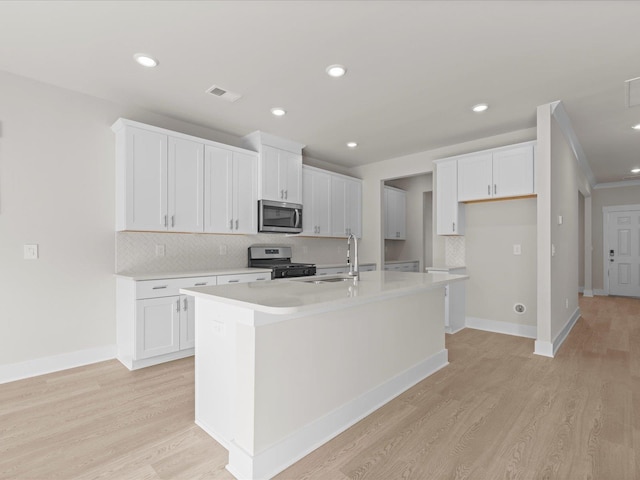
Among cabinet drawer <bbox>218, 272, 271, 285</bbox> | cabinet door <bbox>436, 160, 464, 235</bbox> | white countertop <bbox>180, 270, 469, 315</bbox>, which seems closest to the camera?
white countertop <bbox>180, 270, 469, 315</bbox>

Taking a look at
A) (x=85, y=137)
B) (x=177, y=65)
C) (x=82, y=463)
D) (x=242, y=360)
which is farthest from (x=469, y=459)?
(x=85, y=137)

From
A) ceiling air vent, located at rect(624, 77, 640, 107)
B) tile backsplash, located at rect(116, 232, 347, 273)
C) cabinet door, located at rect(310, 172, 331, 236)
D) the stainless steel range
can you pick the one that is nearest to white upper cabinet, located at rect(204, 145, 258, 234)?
tile backsplash, located at rect(116, 232, 347, 273)

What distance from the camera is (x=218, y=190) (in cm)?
393

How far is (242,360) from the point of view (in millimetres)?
1684

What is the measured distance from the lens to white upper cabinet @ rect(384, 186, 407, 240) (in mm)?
6676

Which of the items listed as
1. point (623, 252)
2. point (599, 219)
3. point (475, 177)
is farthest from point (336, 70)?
point (623, 252)

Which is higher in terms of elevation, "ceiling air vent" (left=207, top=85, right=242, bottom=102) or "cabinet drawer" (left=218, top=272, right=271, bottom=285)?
"ceiling air vent" (left=207, top=85, right=242, bottom=102)

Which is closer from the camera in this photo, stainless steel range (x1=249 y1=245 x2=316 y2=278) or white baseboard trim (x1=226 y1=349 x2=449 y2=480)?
white baseboard trim (x1=226 y1=349 x2=449 y2=480)

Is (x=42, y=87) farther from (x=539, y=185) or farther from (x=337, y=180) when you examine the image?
(x=539, y=185)

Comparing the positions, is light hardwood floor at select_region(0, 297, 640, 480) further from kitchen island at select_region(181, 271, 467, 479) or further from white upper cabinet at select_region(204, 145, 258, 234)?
white upper cabinet at select_region(204, 145, 258, 234)

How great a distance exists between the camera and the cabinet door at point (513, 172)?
3.91 metres

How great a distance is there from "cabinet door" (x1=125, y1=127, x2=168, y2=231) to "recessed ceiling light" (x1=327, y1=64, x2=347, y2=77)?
1.87 meters

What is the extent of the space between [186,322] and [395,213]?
477 cm

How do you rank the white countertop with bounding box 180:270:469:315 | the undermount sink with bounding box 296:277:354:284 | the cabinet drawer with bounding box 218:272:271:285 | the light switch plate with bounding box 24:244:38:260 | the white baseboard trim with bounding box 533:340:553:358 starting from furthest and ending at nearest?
the cabinet drawer with bounding box 218:272:271:285 < the white baseboard trim with bounding box 533:340:553:358 < the light switch plate with bounding box 24:244:38:260 < the undermount sink with bounding box 296:277:354:284 < the white countertop with bounding box 180:270:469:315
